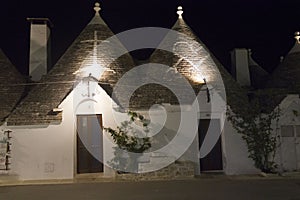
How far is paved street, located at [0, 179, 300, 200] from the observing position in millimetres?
10929

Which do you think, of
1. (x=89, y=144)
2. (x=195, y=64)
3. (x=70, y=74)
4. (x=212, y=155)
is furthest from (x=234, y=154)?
(x=70, y=74)

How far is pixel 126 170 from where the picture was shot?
50.1 ft

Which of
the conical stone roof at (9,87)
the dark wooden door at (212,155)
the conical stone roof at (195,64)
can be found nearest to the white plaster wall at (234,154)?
the dark wooden door at (212,155)

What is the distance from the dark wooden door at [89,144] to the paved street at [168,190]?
2.17m

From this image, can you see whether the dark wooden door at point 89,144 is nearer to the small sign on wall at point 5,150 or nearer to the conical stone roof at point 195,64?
the small sign on wall at point 5,150

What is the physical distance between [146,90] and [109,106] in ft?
7.08

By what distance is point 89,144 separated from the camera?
1625 centimetres

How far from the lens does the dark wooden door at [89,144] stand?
53.0 feet

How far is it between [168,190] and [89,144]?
17.2 feet

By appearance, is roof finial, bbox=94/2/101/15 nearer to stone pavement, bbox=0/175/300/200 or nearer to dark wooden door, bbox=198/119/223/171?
dark wooden door, bbox=198/119/223/171

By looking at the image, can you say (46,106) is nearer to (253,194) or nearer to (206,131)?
(206,131)

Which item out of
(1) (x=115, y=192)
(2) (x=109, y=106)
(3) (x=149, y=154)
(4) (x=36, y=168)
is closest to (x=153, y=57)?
(2) (x=109, y=106)

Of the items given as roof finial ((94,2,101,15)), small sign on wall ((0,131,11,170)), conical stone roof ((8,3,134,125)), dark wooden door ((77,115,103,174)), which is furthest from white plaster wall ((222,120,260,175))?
small sign on wall ((0,131,11,170))

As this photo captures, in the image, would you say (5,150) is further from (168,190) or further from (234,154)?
(234,154)
